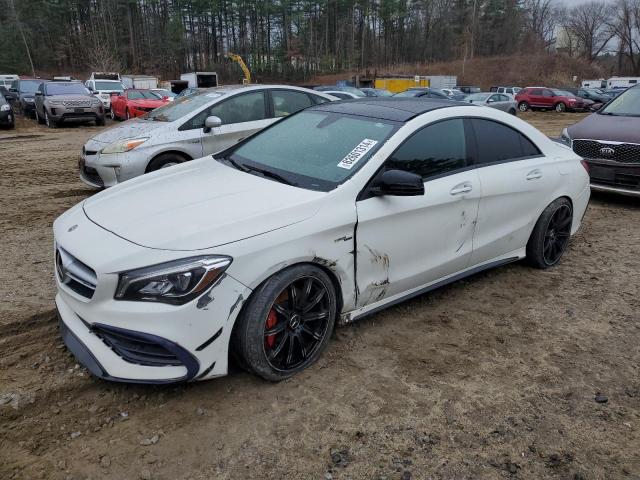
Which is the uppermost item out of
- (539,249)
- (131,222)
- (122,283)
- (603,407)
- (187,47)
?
(187,47)

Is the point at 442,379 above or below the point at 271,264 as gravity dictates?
below

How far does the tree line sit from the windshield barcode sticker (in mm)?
65952

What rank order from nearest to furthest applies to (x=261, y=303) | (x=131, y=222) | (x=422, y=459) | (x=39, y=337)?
(x=422, y=459), (x=261, y=303), (x=131, y=222), (x=39, y=337)

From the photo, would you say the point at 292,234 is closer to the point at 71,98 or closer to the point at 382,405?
the point at 382,405

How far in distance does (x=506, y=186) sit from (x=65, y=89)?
18426 mm

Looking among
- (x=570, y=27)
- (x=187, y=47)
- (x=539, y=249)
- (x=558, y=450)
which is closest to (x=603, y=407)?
(x=558, y=450)

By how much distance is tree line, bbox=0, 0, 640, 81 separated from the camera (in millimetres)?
65875

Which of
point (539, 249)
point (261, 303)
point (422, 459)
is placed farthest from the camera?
point (539, 249)

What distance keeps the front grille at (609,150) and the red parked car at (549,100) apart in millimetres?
26486

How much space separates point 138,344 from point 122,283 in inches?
12.4

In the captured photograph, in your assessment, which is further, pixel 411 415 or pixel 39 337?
pixel 39 337

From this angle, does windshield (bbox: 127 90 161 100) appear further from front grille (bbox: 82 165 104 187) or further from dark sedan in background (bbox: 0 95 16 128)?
front grille (bbox: 82 165 104 187)

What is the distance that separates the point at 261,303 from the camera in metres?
2.62

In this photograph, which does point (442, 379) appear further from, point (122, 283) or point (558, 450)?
point (122, 283)
